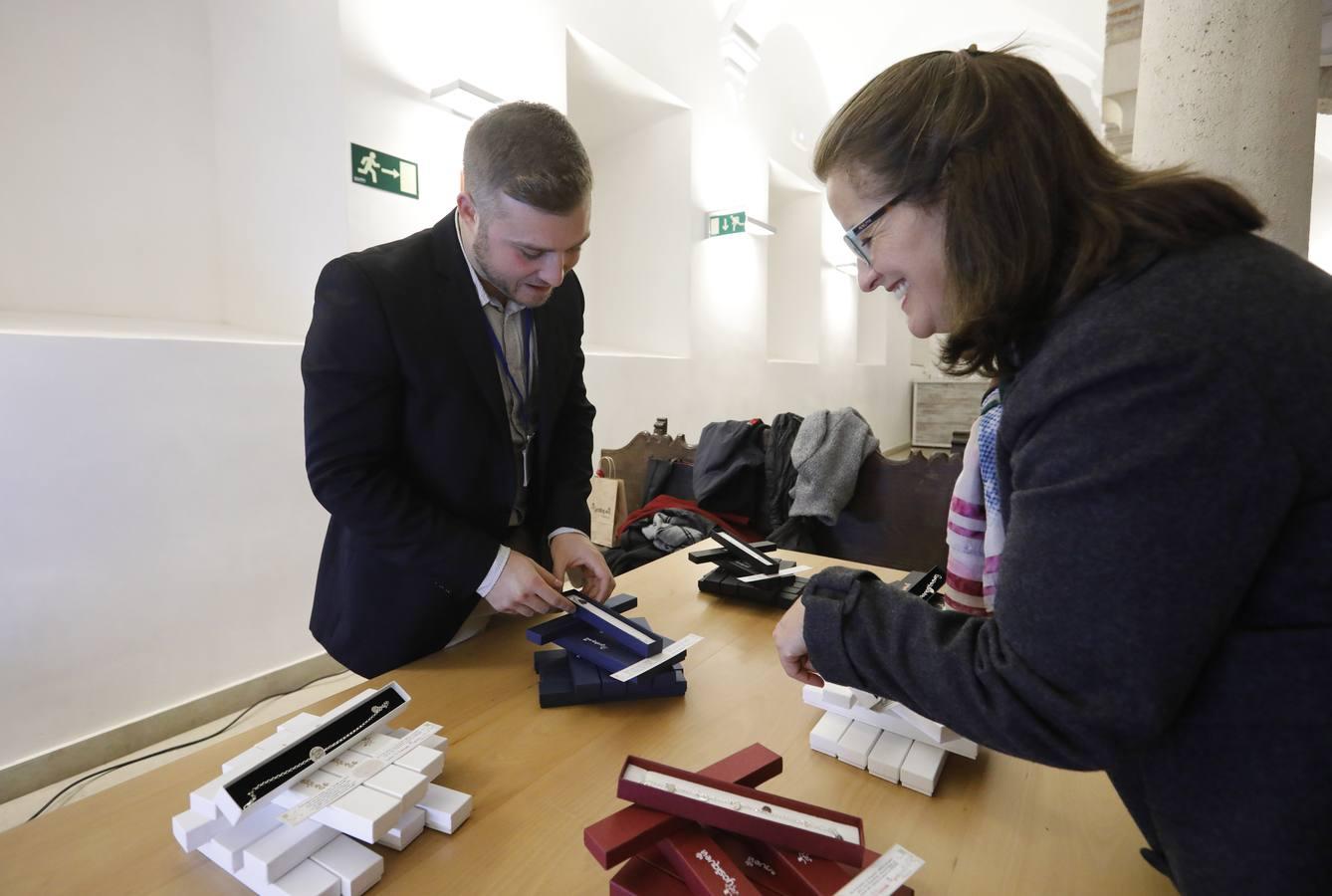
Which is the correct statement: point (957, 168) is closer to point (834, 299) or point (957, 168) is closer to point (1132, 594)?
point (1132, 594)

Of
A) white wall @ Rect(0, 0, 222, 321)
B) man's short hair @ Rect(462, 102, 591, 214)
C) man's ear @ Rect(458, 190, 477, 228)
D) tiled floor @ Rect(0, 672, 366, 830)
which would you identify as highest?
white wall @ Rect(0, 0, 222, 321)

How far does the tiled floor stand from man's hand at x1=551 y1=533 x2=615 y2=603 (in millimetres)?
878

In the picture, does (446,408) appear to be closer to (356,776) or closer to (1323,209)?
(356,776)

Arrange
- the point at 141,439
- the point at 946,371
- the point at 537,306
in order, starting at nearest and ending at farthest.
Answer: the point at 946,371 → the point at 537,306 → the point at 141,439

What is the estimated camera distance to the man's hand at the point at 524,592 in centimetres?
123

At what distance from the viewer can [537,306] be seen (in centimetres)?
155

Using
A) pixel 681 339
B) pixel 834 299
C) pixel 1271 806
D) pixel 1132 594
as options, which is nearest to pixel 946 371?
pixel 1132 594

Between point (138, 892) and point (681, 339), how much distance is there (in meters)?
4.87

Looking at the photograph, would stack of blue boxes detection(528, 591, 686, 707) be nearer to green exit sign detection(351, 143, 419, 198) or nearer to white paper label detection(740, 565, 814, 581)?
white paper label detection(740, 565, 814, 581)

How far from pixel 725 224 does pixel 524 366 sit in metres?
4.34

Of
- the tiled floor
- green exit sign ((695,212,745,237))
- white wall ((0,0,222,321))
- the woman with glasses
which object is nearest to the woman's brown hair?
the woman with glasses

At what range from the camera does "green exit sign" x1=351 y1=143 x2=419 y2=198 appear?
2939 mm

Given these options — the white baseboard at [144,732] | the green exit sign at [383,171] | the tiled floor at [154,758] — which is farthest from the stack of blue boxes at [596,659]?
the green exit sign at [383,171]

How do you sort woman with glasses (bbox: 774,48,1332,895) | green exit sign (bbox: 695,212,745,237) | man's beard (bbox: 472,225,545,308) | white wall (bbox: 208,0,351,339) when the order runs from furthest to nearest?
green exit sign (bbox: 695,212,745,237) → white wall (bbox: 208,0,351,339) → man's beard (bbox: 472,225,545,308) → woman with glasses (bbox: 774,48,1332,895)
